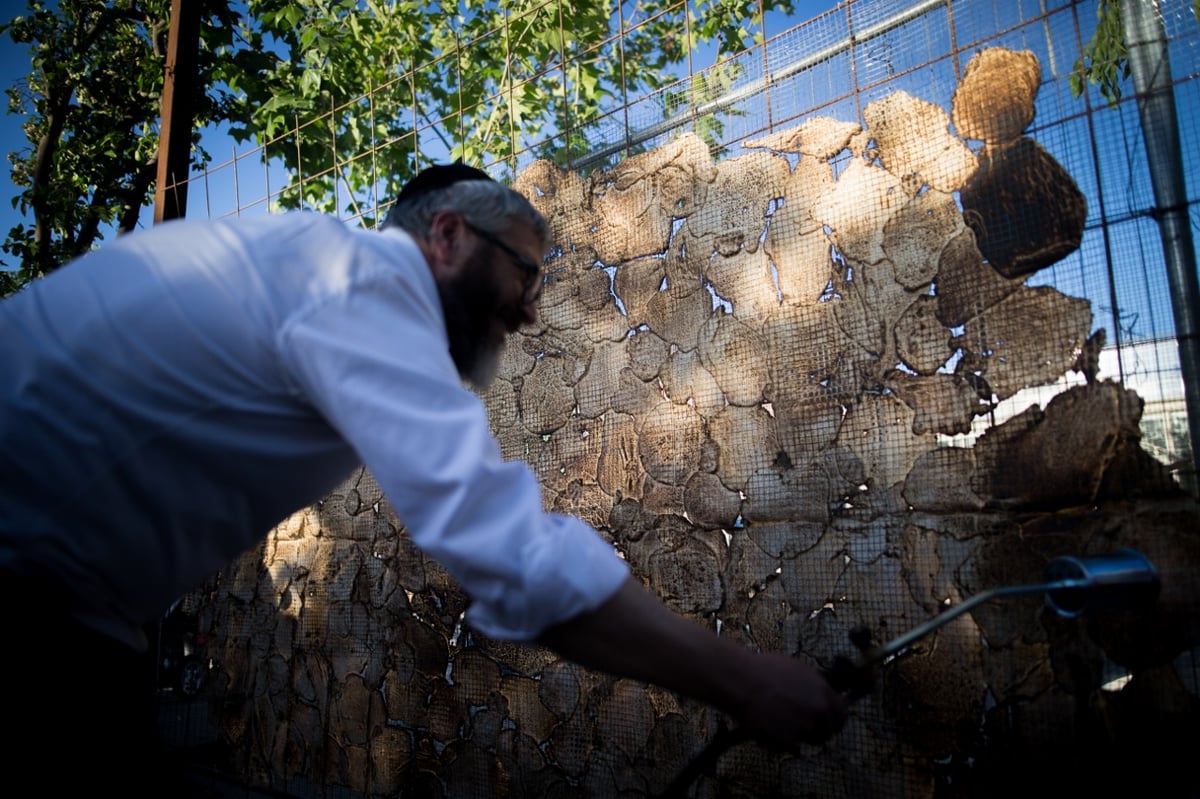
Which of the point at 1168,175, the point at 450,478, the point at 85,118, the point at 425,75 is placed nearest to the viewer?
the point at 450,478

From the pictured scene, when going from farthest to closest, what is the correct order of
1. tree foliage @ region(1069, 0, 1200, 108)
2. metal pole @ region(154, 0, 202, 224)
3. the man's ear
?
metal pole @ region(154, 0, 202, 224) < tree foliage @ region(1069, 0, 1200, 108) < the man's ear

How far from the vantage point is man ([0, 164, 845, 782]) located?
42.8 inches

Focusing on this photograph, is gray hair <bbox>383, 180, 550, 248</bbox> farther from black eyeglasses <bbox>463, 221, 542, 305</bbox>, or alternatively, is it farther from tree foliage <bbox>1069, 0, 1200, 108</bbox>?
tree foliage <bbox>1069, 0, 1200, 108</bbox>

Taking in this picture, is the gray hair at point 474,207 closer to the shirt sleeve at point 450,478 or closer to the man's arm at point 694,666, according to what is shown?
the shirt sleeve at point 450,478

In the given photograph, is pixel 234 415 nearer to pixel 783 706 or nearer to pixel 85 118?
pixel 783 706

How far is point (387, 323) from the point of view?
3.82ft

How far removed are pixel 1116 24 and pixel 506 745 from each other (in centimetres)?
293

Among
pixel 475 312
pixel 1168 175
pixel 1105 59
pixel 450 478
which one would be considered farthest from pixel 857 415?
pixel 450 478

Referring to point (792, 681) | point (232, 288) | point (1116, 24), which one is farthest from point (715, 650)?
point (1116, 24)

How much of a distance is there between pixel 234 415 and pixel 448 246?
1.70 feet

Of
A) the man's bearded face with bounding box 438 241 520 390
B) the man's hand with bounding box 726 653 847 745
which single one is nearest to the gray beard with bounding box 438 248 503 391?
the man's bearded face with bounding box 438 241 520 390

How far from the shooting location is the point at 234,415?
125 centimetres

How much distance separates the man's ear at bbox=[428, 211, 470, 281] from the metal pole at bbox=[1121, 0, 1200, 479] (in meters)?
1.67

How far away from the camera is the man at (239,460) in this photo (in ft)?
3.57
